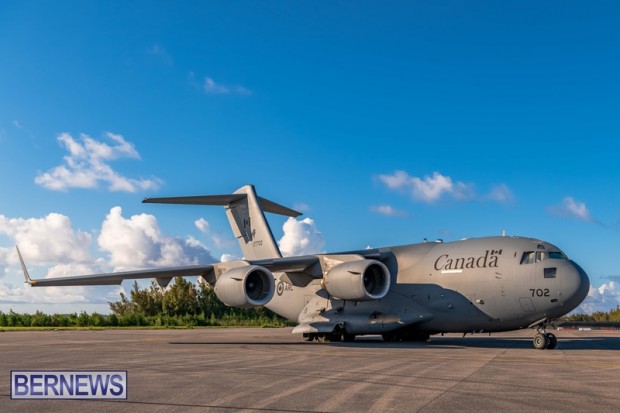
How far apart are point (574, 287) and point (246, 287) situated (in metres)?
10.0

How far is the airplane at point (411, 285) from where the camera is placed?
18.8 meters

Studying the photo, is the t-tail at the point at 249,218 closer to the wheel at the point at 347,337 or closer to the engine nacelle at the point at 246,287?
the wheel at the point at 347,337

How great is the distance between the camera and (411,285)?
21.9 meters

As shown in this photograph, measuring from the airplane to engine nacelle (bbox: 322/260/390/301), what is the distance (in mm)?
34

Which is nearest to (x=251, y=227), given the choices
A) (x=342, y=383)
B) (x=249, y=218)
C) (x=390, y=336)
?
(x=249, y=218)

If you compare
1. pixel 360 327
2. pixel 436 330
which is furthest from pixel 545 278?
pixel 360 327

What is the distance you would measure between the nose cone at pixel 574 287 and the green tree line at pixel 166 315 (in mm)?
32147

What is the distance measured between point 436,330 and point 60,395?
606 inches

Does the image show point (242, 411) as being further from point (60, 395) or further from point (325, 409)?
point (60, 395)

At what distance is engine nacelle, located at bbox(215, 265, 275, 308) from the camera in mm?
20516

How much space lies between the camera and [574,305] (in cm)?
1827

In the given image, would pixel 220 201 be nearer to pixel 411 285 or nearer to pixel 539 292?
pixel 411 285

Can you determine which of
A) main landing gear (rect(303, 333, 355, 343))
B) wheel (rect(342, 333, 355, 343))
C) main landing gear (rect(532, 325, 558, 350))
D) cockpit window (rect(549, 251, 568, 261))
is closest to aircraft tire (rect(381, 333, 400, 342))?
wheel (rect(342, 333, 355, 343))

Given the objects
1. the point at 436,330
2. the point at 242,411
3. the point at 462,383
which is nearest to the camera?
the point at 242,411
